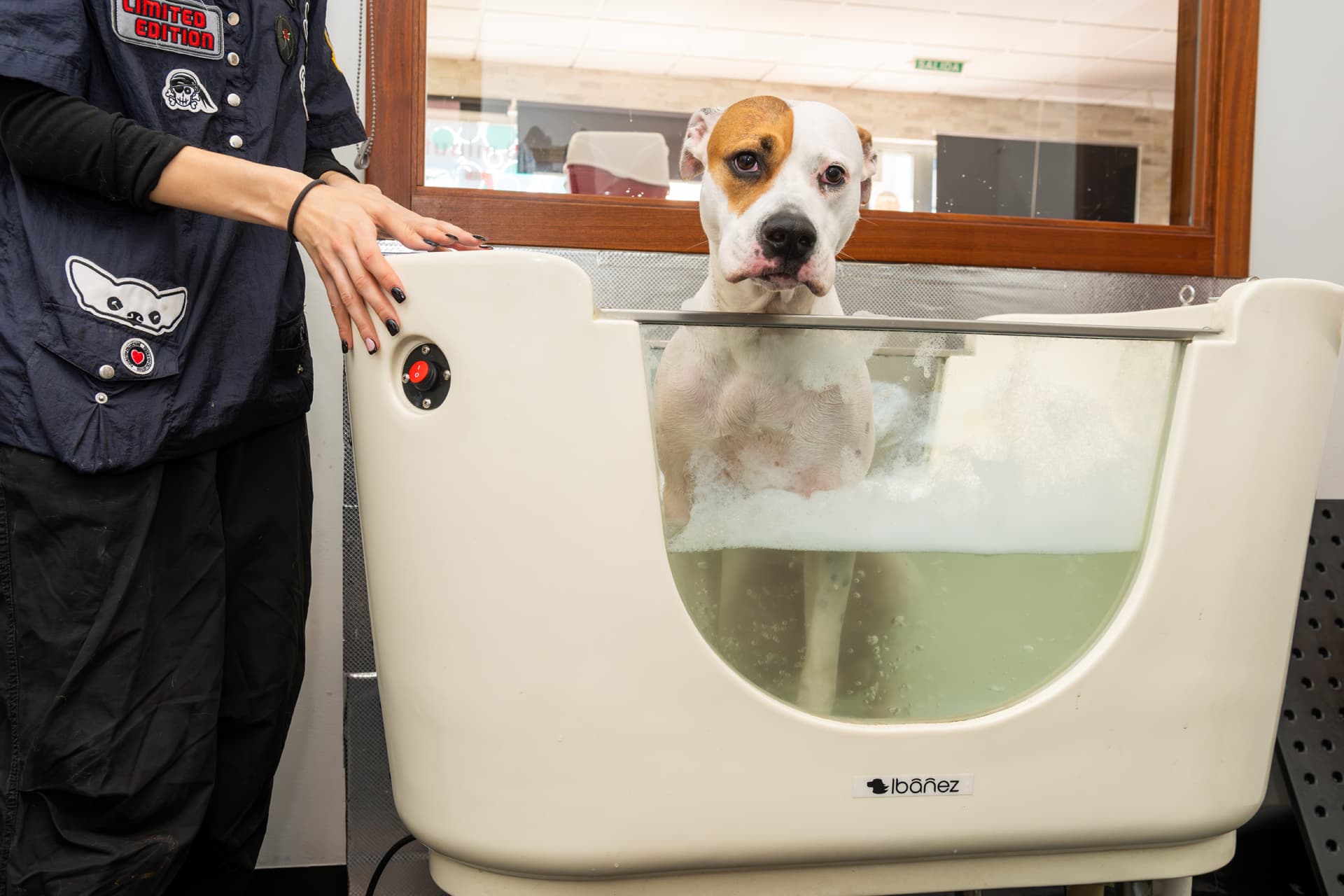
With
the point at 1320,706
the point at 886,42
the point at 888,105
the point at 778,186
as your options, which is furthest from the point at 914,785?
the point at 886,42

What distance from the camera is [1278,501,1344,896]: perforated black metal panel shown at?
3.51ft

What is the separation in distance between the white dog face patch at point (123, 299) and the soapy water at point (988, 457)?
1.25 feet

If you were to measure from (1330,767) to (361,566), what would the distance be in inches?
45.2

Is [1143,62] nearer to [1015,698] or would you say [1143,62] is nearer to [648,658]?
[1015,698]

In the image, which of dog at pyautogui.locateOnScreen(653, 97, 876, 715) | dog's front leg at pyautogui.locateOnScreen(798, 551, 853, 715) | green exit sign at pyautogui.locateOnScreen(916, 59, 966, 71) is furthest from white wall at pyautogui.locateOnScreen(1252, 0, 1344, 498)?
green exit sign at pyautogui.locateOnScreen(916, 59, 966, 71)

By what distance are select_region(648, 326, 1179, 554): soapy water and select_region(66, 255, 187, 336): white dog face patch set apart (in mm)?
380

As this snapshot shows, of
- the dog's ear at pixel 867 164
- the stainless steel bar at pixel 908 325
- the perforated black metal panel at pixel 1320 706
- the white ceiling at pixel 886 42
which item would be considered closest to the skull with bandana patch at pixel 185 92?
the stainless steel bar at pixel 908 325

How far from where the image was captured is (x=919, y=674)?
627mm

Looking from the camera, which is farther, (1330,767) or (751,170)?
(1330,767)

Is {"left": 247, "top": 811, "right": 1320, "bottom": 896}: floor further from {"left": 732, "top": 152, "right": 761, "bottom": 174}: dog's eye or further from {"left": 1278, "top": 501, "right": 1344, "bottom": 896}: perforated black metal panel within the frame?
{"left": 732, "top": 152, "right": 761, "bottom": 174}: dog's eye

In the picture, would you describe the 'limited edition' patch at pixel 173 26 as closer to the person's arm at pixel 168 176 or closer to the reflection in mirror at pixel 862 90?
the person's arm at pixel 168 176

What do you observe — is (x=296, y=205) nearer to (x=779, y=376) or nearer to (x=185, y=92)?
(x=185, y=92)

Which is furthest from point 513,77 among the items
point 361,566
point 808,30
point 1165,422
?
point 808,30

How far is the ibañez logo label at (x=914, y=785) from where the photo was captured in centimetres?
57
